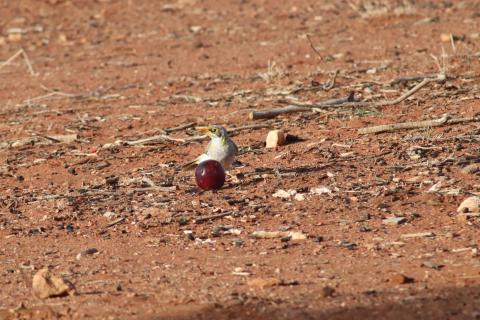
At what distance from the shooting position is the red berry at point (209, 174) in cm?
696

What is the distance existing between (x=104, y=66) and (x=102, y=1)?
5232mm

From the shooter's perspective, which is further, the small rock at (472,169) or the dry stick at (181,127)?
the dry stick at (181,127)

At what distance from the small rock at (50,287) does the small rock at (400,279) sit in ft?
4.94

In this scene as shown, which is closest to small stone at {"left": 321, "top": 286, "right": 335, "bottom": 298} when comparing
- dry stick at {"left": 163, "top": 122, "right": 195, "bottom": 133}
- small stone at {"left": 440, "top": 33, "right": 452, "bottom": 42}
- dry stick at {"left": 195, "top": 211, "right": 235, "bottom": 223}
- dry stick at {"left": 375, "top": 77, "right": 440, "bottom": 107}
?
dry stick at {"left": 195, "top": 211, "right": 235, "bottom": 223}

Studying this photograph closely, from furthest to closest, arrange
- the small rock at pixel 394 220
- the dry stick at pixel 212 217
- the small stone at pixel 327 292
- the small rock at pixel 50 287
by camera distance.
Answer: the dry stick at pixel 212 217 < the small rock at pixel 394 220 < the small rock at pixel 50 287 < the small stone at pixel 327 292

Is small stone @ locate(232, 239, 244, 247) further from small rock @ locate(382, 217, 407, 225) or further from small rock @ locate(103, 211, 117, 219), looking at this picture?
small rock @ locate(103, 211, 117, 219)

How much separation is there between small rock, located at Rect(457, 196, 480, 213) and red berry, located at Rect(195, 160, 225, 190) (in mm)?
1544

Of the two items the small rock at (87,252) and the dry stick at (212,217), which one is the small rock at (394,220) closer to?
the dry stick at (212,217)

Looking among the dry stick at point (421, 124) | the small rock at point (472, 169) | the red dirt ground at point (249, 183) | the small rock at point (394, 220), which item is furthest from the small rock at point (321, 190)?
the dry stick at point (421, 124)

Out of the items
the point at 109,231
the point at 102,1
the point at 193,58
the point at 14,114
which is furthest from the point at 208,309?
the point at 102,1

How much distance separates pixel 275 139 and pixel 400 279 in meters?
3.17

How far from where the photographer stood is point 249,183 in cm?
730

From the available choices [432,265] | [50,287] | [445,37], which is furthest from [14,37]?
[432,265]

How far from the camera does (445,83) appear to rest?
972 cm
